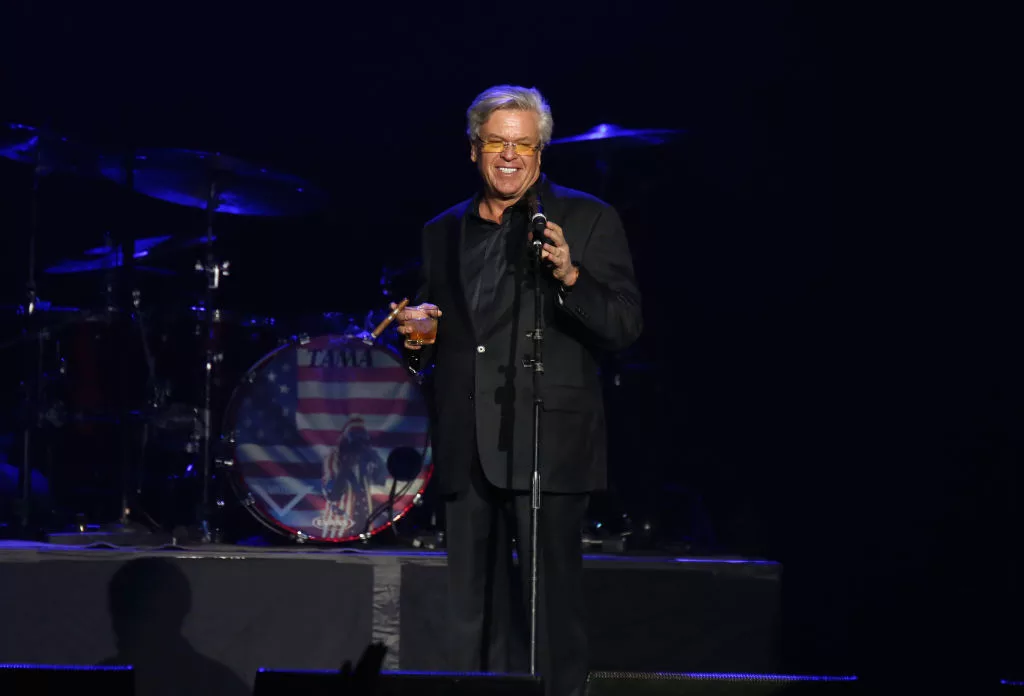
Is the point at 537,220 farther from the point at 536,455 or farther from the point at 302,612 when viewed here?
the point at 302,612

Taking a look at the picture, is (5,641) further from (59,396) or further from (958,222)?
(958,222)

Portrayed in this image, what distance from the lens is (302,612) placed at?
13.6 feet

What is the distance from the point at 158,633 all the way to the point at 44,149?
7.82 ft

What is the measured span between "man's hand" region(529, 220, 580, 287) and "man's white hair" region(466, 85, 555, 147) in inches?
19.3

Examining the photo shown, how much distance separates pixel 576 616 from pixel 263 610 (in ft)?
5.18

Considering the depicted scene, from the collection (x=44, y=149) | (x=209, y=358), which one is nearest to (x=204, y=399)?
(x=209, y=358)

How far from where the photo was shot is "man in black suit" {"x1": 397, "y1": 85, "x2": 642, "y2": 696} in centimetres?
302

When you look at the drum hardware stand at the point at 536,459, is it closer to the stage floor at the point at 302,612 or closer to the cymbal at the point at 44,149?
the stage floor at the point at 302,612

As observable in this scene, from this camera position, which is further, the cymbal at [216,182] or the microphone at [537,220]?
the cymbal at [216,182]

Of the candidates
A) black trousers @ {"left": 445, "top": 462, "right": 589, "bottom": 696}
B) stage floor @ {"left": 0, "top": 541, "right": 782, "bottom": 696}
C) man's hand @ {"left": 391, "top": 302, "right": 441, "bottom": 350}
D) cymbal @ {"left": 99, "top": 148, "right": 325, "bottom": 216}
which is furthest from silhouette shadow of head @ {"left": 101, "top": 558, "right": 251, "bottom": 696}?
cymbal @ {"left": 99, "top": 148, "right": 325, "bottom": 216}

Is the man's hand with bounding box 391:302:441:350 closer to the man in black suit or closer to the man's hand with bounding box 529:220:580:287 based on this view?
the man in black suit

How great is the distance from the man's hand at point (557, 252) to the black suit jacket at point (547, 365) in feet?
0.28

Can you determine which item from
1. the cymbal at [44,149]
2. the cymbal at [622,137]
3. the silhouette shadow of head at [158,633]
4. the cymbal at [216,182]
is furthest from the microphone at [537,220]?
the cymbal at [44,149]

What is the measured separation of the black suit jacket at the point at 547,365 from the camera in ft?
9.85
